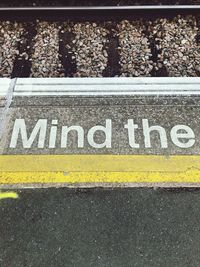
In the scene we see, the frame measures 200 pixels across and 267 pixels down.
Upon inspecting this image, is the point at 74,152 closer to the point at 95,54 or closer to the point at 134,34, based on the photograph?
the point at 95,54

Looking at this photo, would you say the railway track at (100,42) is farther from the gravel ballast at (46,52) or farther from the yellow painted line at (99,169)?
the yellow painted line at (99,169)

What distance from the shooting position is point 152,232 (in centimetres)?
391

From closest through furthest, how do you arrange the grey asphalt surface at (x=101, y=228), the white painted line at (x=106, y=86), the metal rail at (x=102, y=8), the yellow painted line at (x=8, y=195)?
the grey asphalt surface at (x=101, y=228)
the yellow painted line at (x=8, y=195)
the white painted line at (x=106, y=86)
the metal rail at (x=102, y=8)

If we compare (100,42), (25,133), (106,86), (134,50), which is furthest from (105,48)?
(25,133)

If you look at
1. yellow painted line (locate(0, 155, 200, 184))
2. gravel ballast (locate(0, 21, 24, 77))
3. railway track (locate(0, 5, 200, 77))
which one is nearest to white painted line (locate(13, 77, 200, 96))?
railway track (locate(0, 5, 200, 77))

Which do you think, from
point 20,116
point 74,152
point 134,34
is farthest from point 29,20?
point 74,152

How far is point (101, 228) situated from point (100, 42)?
246 centimetres

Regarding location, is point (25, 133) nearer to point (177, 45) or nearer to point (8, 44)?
point (8, 44)

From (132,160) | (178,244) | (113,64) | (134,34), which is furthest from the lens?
(134,34)

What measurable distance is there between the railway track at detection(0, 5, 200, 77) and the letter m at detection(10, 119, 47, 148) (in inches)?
30.6

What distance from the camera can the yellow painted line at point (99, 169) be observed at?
13.9 feet

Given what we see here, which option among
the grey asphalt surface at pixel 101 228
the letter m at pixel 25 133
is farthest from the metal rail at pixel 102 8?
the grey asphalt surface at pixel 101 228

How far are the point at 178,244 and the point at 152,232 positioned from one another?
22 cm

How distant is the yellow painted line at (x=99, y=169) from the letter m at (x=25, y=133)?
0.15 meters
